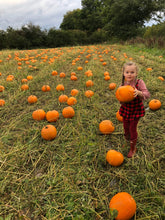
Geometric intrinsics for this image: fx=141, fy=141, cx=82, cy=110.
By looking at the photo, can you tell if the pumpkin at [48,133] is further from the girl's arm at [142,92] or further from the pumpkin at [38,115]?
the girl's arm at [142,92]

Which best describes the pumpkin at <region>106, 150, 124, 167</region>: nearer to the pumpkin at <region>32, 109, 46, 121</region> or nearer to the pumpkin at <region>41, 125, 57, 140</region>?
the pumpkin at <region>41, 125, 57, 140</region>

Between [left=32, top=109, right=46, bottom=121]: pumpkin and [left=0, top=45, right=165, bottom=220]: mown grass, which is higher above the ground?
[left=32, top=109, right=46, bottom=121]: pumpkin

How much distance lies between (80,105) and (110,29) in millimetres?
31897

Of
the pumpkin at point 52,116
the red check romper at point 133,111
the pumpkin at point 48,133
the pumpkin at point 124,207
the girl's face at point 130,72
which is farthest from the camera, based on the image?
the pumpkin at point 52,116

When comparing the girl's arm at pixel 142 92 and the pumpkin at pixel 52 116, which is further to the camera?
the pumpkin at pixel 52 116

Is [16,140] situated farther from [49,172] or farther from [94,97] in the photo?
[94,97]

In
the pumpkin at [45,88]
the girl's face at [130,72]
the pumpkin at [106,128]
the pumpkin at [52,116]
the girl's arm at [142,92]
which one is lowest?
the pumpkin at [106,128]

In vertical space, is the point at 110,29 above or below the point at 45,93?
above

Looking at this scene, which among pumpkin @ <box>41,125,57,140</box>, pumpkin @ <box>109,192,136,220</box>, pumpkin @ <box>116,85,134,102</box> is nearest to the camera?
pumpkin @ <box>109,192,136,220</box>

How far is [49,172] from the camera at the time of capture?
2238mm

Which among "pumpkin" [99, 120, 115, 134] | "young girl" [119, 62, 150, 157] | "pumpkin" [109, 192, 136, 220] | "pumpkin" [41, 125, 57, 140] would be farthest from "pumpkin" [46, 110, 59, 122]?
"pumpkin" [109, 192, 136, 220]

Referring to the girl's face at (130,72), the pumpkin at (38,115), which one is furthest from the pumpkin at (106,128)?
the pumpkin at (38,115)

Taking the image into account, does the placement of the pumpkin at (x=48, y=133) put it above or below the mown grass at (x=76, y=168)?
above

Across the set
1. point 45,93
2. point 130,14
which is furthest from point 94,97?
point 130,14
